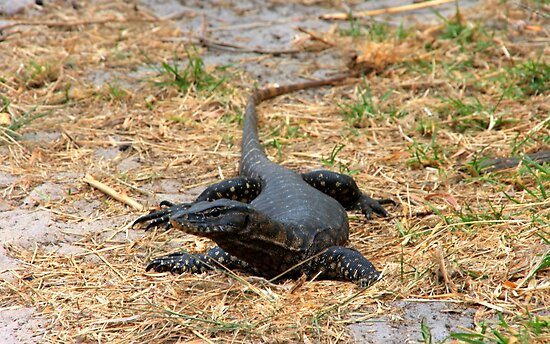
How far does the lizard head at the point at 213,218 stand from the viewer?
5.41 m

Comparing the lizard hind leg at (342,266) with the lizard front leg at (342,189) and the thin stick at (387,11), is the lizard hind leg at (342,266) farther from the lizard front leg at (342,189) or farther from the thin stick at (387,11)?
the thin stick at (387,11)

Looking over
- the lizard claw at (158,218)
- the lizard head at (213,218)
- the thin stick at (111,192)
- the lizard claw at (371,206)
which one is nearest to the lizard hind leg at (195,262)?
the lizard head at (213,218)

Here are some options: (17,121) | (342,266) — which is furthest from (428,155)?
(17,121)

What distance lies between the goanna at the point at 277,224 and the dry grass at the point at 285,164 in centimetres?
19

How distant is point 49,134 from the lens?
8.80 meters

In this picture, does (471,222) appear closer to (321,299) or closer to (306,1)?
(321,299)

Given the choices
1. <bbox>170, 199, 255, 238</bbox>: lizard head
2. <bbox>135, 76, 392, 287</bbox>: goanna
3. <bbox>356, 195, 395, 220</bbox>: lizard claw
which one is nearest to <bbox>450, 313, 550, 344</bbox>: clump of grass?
<bbox>135, 76, 392, 287</bbox>: goanna

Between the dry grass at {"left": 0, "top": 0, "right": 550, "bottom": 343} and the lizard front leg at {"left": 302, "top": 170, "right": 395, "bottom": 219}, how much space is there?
199 mm

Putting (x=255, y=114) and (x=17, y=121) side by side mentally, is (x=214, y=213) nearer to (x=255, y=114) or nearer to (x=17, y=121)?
(x=255, y=114)

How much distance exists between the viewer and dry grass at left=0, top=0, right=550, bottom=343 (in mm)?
5164

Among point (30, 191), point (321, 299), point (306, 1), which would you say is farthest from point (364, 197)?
point (306, 1)

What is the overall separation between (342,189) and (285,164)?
105cm

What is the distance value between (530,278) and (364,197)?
250cm

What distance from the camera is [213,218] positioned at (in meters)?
5.56
